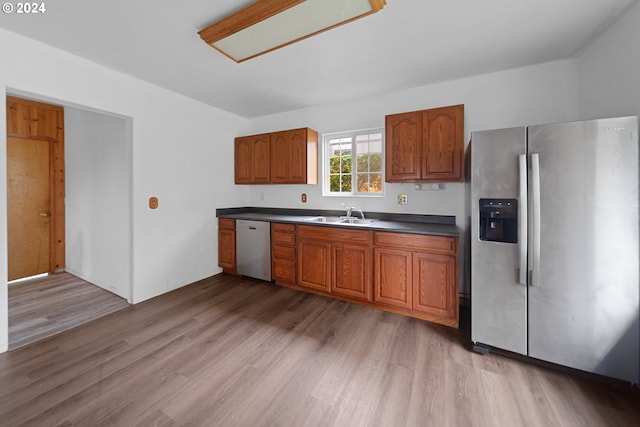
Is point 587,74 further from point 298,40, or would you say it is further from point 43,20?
point 43,20

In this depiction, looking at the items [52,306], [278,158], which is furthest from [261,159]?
[52,306]

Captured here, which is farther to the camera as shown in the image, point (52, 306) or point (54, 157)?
point (54, 157)

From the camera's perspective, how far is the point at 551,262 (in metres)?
1.62

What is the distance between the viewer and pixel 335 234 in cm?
271

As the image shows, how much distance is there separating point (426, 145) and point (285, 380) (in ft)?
7.87

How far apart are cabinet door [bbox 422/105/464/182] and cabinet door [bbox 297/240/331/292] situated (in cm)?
135

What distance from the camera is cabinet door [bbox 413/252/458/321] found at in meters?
2.15

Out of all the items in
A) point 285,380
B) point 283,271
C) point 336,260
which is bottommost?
point 285,380

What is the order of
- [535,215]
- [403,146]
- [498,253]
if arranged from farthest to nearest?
[403,146]
[498,253]
[535,215]

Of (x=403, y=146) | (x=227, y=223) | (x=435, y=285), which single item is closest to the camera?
(x=435, y=285)

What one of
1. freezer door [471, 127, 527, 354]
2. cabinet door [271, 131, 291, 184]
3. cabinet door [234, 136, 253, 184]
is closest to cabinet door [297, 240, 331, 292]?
cabinet door [271, 131, 291, 184]

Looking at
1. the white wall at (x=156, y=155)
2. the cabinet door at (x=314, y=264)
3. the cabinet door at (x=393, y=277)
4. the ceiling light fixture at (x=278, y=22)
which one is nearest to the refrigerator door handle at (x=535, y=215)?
the cabinet door at (x=393, y=277)

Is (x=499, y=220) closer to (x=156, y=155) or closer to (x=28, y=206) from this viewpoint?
(x=156, y=155)

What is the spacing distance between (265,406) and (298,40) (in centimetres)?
246
